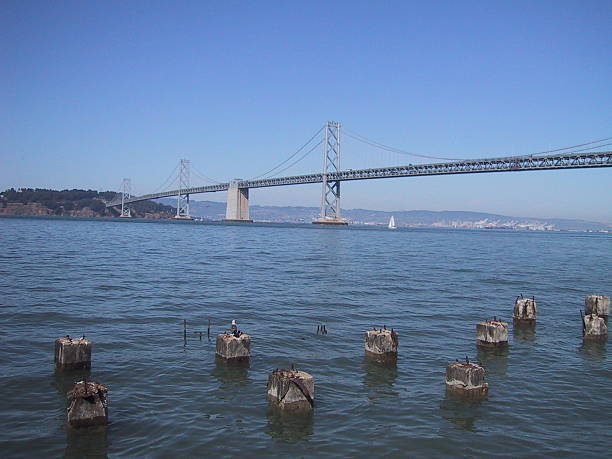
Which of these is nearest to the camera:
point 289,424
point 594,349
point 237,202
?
point 289,424

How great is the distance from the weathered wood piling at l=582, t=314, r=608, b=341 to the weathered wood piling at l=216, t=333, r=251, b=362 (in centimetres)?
861

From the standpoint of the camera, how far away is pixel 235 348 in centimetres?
1000

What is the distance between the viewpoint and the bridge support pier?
125938 mm

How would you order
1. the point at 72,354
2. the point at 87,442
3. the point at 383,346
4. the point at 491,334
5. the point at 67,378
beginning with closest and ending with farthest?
the point at 87,442
the point at 67,378
the point at 72,354
the point at 383,346
the point at 491,334

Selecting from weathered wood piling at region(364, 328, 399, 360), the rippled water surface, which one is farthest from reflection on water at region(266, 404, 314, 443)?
weathered wood piling at region(364, 328, 399, 360)

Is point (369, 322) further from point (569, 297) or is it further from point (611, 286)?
point (611, 286)

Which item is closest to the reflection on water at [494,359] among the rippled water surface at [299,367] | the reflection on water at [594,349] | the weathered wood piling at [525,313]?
the rippled water surface at [299,367]

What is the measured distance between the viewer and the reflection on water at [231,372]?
30.0 feet

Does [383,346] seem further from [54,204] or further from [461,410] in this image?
[54,204]

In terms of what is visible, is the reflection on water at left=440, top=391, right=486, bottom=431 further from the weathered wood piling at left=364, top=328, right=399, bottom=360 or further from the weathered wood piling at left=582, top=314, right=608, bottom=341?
the weathered wood piling at left=582, top=314, right=608, bottom=341

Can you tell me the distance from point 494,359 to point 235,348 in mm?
5416

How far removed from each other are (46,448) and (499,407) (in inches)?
255

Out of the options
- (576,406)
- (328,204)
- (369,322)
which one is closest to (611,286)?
(369,322)

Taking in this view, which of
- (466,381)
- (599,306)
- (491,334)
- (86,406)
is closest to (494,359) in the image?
(491,334)
